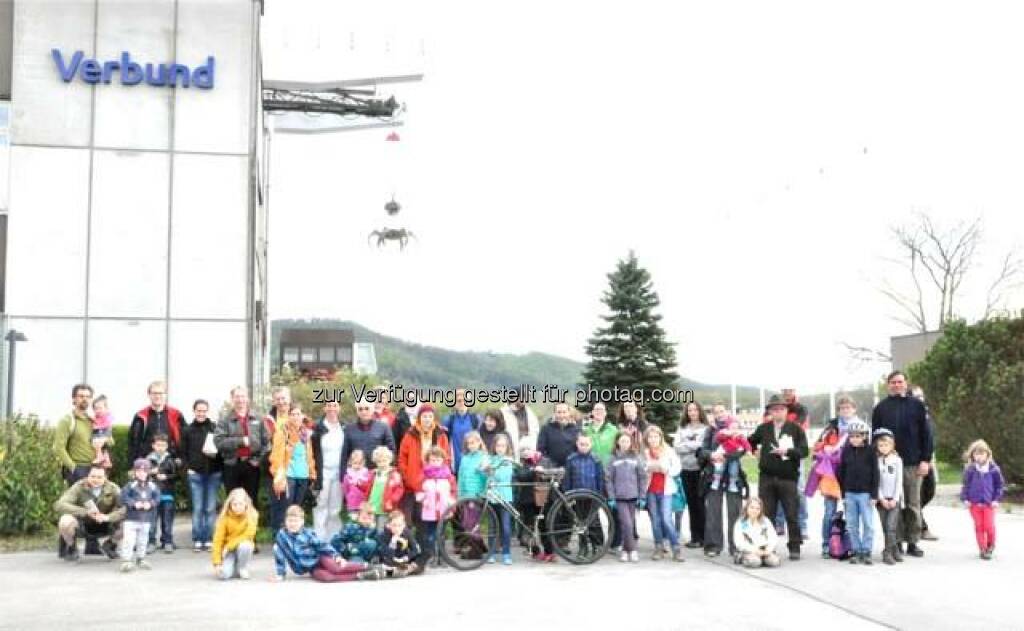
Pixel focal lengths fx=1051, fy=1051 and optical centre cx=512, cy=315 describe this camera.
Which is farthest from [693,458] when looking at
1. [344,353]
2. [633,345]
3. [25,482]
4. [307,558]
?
[344,353]

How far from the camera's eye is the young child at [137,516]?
11.2 m

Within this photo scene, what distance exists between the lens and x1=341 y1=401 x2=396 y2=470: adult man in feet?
40.3

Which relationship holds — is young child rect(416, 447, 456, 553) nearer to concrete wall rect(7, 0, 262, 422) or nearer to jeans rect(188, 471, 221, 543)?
jeans rect(188, 471, 221, 543)

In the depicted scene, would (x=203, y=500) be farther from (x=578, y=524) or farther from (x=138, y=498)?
(x=578, y=524)

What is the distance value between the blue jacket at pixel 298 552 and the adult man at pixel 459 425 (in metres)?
2.53

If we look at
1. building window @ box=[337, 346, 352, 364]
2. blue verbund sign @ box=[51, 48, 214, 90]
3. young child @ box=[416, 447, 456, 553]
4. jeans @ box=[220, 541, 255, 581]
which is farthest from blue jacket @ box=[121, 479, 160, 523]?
building window @ box=[337, 346, 352, 364]

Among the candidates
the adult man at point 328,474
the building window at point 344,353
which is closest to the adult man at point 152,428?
the adult man at point 328,474

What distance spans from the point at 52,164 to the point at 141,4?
11.9ft

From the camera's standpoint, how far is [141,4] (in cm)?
2083

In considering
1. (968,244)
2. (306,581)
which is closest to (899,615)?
(306,581)

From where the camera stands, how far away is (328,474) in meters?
12.4

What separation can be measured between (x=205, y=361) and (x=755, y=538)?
Result: 508 inches

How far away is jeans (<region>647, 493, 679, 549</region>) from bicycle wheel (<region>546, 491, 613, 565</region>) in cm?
65

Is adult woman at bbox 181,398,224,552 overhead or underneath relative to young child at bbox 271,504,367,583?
overhead
